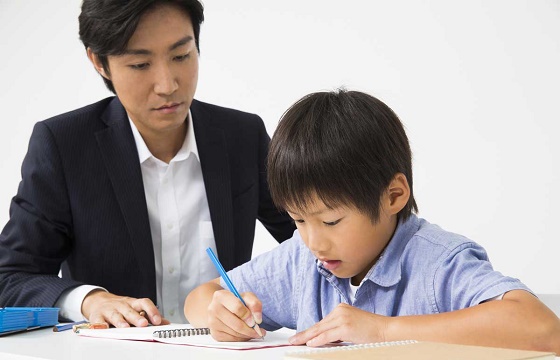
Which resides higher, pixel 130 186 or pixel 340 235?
pixel 130 186

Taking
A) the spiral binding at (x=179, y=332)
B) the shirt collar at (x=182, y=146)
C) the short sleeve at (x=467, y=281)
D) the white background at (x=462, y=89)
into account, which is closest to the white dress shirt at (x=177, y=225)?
the shirt collar at (x=182, y=146)

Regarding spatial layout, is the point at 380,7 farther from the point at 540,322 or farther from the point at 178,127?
the point at 540,322

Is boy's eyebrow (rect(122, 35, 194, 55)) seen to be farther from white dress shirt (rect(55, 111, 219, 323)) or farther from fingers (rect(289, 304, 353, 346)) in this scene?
fingers (rect(289, 304, 353, 346))

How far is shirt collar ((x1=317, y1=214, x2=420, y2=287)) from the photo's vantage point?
Result: 1.29m

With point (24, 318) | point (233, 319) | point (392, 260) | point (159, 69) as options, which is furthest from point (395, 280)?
point (159, 69)

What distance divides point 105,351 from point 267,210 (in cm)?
101

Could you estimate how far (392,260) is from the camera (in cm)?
131

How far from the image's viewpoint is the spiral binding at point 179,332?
1.26m

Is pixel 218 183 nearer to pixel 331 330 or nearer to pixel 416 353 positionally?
pixel 331 330

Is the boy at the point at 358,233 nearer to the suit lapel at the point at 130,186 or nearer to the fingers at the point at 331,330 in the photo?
the fingers at the point at 331,330

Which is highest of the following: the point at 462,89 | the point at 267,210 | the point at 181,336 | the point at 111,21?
the point at 111,21

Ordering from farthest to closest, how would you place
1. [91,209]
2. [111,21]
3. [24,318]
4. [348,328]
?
1. [91,209]
2. [111,21]
3. [24,318]
4. [348,328]

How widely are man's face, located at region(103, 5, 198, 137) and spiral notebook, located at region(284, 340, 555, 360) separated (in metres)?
1.02

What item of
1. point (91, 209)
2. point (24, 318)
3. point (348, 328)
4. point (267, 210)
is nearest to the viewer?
point (348, 328)
